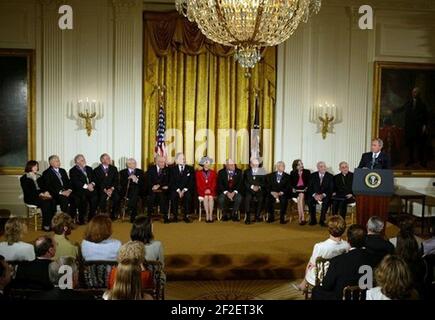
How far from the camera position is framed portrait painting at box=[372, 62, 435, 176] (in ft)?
37.5

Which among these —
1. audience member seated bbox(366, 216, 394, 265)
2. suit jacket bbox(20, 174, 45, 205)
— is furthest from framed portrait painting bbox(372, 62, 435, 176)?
suit jacket bbox(20, 174, 45, 205)

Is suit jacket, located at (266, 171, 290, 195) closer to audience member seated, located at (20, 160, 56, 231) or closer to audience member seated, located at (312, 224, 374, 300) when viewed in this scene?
audience member seated, located at (20, 160, 56, 231)

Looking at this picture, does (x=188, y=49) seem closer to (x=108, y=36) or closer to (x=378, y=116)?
(x=108, y=36)

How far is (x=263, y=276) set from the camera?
7.70m

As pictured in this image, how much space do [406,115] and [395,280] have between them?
8383 mm

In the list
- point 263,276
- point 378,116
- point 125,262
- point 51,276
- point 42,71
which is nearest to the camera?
point 125,262

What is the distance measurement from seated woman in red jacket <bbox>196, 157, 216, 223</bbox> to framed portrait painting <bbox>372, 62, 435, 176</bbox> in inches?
141

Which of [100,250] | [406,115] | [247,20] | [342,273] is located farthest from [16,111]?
[342,273]

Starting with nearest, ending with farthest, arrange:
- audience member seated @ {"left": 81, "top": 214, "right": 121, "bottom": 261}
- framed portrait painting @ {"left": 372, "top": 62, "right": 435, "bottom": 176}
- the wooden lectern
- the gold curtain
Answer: audience member seated @ {"left": 81, "top": 214, "right": 121, "bottom": 261}, the wooden lectern, the gold curtain, framed portrait painting @ {"left": 372, "top": 62, "right": 435, "bottom": 176}

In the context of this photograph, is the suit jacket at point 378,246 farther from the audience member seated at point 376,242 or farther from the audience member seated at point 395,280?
the audience member seated at point 395,280

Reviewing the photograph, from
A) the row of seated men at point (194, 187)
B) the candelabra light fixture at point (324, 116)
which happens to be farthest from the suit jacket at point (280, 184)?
the candelabra light fixture at point (324, 116)

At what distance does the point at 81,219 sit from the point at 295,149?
433cm

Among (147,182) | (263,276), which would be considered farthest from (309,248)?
(147,182)

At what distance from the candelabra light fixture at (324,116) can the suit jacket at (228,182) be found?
2086 millimetres
